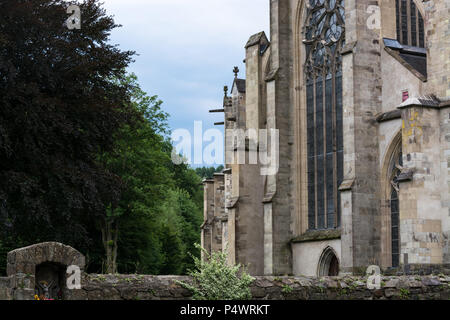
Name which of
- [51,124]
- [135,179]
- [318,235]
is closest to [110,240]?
[135,179]

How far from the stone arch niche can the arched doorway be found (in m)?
19.9

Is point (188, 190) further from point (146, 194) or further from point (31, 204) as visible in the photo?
point (31, 204)

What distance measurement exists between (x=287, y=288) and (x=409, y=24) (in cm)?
2028

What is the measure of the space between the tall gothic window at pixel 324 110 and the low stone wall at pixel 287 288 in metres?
15.0

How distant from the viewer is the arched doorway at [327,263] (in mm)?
31266

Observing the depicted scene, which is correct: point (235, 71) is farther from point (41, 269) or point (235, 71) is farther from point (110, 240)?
point (41, 269)

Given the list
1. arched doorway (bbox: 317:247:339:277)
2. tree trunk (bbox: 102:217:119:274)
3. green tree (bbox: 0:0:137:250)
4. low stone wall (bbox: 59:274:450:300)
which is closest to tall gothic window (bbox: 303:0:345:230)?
arched doorway (bbox: 317:247:339:277)

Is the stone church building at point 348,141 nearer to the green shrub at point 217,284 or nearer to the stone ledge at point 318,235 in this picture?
the stone ledge at point 318,235

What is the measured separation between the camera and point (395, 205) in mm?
28469

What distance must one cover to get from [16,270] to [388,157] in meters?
19.4

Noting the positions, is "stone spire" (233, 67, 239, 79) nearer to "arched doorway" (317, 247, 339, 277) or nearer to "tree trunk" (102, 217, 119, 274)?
"tree trunk" (102, 217, 119, 274)

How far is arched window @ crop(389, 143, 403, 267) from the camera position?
92.6 ft

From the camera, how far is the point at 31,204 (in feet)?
78.7
